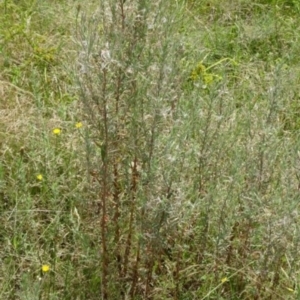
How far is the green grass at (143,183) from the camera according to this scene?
7.96 feet

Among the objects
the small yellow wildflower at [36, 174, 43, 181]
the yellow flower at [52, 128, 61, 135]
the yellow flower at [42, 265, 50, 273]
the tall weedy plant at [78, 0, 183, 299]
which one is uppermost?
the tall weedy plant at [78, 0, 183, 299]

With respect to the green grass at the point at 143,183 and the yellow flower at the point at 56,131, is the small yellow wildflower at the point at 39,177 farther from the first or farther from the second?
the yellow flower at the point at 56,131

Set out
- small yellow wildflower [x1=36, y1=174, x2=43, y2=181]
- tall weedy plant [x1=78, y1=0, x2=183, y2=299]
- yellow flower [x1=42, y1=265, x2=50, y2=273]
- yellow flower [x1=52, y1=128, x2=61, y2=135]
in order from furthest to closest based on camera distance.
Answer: yellow flower [x1=52, y1=128, x2=61, y2=135] → small yellow wildflower [x1=36, y1=174, x2=43, y2=181] → yellow flower [x1=42, y1=265, x2=50, y2=273] → tall weedy plant [x1=78, y1=0, x2=183, y2=299]

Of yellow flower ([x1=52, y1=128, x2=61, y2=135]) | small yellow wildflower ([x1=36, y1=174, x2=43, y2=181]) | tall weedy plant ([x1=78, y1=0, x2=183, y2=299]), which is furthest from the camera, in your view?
yellow flower ([x1=52, y1=128, x2=61, y2=135])

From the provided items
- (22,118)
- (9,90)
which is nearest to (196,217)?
(22,118)

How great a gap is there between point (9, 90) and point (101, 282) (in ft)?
4.78

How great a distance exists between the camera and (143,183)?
98.2 inches

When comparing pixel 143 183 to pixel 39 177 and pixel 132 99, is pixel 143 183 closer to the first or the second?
pixel 132 99

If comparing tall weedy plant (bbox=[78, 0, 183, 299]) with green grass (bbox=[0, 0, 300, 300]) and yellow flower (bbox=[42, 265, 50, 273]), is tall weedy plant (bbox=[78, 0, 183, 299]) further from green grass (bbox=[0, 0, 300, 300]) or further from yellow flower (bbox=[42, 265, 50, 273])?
yellow flower (bbox=[42, 265, 50, 273])

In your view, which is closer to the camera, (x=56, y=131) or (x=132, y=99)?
(x=132, y=99)

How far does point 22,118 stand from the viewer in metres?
3.59

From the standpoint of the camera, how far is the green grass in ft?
7.96

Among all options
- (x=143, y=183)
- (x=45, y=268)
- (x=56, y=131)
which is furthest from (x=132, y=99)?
(x=56, y=131)

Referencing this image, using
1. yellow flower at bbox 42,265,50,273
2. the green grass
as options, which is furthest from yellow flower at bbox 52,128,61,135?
yellow flower at bbox 42,265,50,273
